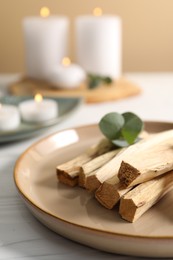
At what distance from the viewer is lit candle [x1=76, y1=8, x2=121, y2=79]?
3.64 ft

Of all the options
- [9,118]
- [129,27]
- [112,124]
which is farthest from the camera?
[129,27]

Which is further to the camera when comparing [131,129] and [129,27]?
[129,27]

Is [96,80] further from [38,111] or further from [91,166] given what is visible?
[91,166]

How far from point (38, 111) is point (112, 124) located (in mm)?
219

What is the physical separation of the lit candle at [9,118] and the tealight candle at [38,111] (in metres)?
0.02

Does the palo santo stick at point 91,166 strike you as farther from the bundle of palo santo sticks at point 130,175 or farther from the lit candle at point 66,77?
the lit candle at point 66,77

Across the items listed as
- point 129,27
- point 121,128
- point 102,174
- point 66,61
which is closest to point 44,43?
point 66,61

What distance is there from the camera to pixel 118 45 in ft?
3.75

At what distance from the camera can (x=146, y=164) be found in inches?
19.4

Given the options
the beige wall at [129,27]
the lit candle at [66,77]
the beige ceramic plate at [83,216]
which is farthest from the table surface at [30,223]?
the beige wall at [129,27]

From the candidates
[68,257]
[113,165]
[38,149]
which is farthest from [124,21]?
[68,257]

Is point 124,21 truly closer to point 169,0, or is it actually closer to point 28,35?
point 169,0

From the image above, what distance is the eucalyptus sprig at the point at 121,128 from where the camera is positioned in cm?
61

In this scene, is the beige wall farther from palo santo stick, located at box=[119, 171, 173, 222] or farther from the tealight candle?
palo santo stick, located at box=[119, 171, 173, 222]
